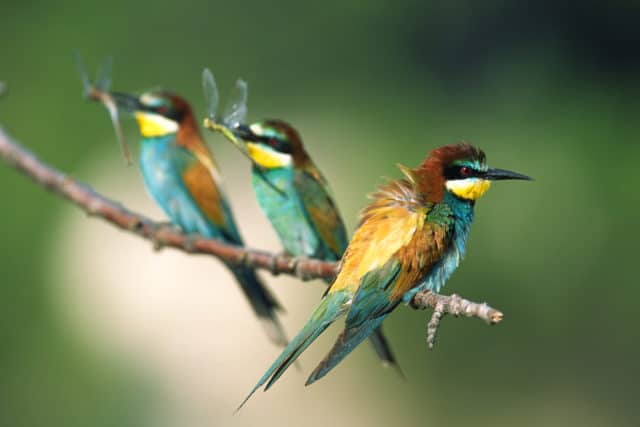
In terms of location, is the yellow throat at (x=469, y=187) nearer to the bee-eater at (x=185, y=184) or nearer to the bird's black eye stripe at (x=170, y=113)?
the bird's black eye stripe at (x=170, y=113)

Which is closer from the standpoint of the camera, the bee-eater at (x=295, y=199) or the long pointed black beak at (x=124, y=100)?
the long pointed black beak at (x=124, y=100)

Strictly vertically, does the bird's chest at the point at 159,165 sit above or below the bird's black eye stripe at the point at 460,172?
below

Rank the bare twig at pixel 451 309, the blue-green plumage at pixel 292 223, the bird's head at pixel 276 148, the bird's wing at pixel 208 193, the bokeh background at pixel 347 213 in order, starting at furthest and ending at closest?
the bokeh background at pixel 347 213, the bird's wing at pixel 208 193, the blue-green plumage at pixel 292 223, the bird's head at pixel 276 148, the bare twig at pixel 451 309

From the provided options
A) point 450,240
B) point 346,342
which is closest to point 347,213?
point 450,240

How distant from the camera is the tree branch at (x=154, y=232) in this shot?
101cm

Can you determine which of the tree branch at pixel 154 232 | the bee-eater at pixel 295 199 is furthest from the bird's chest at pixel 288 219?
the tree branch at pixel 154 232

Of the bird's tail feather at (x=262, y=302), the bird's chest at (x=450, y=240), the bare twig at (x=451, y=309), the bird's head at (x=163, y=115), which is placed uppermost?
the bare twig at (x=451, y=309)

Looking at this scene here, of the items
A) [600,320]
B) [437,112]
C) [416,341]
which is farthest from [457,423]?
[437,112]

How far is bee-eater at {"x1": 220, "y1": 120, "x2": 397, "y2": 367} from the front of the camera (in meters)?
1.60

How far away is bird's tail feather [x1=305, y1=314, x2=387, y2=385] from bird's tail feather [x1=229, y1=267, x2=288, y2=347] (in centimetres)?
63

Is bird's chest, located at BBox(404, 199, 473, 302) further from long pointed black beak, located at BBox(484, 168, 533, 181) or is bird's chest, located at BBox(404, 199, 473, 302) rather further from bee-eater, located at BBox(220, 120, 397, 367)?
bee-eater, located at BBox(220, 120, 397, 367)

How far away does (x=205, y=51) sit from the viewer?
Answer: 596cm

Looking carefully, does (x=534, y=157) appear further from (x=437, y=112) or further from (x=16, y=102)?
(x=16, y=102)

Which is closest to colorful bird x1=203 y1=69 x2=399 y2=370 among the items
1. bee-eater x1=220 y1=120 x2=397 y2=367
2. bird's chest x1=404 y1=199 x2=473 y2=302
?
bee-eater x1=220 y1=120 x2=397 y2=367
